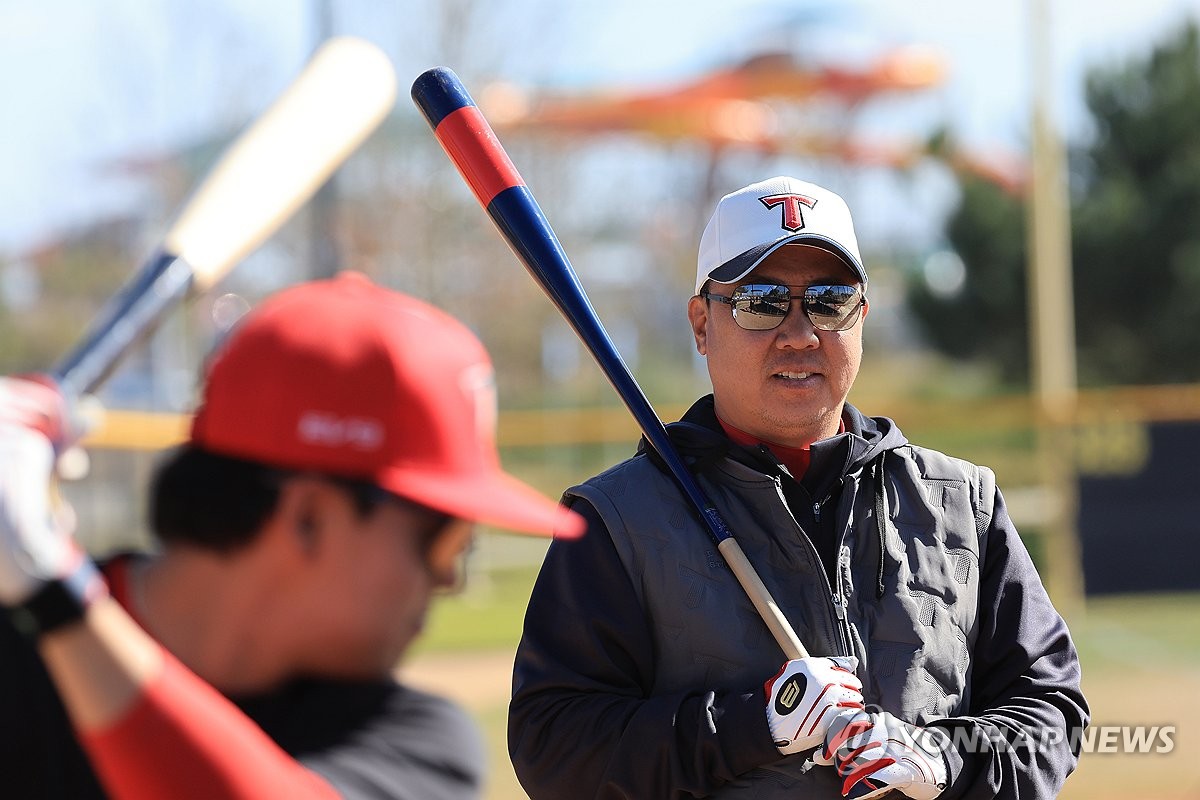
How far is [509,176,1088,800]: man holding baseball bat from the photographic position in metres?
2.47

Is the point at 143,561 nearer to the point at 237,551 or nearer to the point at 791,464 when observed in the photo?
the point at 237,551

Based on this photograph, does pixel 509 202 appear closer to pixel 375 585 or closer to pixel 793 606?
pixel 793 606

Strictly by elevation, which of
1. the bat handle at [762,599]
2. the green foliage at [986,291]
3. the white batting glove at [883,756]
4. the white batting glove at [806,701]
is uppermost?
the green foliage at [986,291]

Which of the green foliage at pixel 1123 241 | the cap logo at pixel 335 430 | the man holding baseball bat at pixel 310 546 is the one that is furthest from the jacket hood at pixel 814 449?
the green foliage at pixel 1123 241

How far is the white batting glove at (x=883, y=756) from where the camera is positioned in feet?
7.97

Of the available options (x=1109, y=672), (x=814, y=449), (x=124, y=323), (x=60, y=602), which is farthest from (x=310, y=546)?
(x=1109, y=672)

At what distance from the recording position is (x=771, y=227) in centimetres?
277

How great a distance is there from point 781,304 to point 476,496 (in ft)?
3.73

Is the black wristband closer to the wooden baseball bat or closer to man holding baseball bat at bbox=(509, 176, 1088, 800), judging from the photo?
the wooden baseball bat

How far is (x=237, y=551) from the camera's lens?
175cm

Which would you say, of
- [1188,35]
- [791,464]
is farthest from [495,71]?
[791,464]

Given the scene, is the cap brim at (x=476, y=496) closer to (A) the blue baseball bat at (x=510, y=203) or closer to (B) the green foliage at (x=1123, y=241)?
(A) the blue baseball bat at (x=510, y=203)

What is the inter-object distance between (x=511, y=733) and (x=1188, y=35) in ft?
80.5

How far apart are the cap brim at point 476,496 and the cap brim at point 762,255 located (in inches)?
38.5
